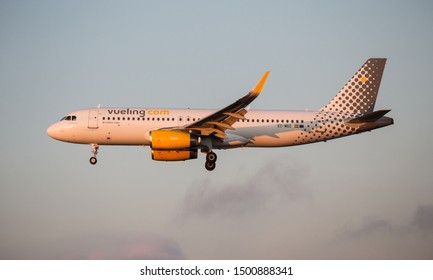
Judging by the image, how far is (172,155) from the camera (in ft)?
175

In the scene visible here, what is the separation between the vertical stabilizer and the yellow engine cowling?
9.80 metres

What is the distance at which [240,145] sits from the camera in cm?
5469

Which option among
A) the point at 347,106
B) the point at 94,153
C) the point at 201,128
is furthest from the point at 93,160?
the point at 347,106

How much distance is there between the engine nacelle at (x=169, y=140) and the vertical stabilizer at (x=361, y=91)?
10486 mm

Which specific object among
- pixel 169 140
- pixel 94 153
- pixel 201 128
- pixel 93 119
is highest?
pixel 93 119

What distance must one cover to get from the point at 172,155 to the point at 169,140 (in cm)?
177

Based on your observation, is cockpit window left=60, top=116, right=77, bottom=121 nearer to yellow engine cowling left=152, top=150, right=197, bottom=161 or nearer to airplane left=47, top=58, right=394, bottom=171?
airplane left=47, top=58, right=394, bottom=171

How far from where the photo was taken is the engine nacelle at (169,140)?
2042 inches

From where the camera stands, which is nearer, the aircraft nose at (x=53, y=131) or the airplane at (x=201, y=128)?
the airplane at (x=201, y=128)

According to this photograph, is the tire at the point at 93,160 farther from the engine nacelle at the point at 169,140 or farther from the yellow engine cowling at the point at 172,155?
the engine nacelle at the point at 169,140

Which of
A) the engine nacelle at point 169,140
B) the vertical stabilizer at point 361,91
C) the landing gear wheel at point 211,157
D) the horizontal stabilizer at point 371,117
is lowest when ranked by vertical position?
the landing gear wheel at point 211,157

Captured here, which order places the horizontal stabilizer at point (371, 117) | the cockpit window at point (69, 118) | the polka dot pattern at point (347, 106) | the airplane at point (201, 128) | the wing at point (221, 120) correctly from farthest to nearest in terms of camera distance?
the polka dot pattern at point (347, 106), the cockpit window at point (69, 118), the horizontal stabilizer at point (371, 117), the airplane at point (201, 128), the wing at point (221, 120)

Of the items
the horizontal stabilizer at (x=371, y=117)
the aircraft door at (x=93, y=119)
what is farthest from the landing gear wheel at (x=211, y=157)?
the horizontal stabilizer at (x=371, y=117)

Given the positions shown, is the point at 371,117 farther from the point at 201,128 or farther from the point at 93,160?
the point at 93,160
